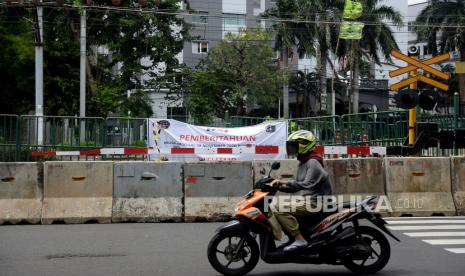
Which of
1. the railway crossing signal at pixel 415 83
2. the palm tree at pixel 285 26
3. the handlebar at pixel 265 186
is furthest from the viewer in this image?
the palm tree at pixel 285 26

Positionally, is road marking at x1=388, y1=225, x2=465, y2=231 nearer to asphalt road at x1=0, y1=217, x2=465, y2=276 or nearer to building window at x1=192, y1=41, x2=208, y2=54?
asphalt road at x1=0, y1=217, x2=465, y2=276

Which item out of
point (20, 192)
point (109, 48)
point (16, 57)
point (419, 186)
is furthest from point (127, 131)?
point (16, 57)

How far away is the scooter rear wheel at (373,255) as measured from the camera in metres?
7.42

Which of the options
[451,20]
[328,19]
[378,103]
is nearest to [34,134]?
[328,19]

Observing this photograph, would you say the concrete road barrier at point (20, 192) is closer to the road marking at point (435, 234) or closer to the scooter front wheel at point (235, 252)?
the scooter front wheel at point (235, 252)

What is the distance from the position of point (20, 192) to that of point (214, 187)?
3.77 metres

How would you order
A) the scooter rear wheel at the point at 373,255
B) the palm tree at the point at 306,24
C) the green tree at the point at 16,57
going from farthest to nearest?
1. the palm tree at the point at 306,24
2. the green tree at the point at 16,57
3. the scooter rear wheel at the point at 373,255

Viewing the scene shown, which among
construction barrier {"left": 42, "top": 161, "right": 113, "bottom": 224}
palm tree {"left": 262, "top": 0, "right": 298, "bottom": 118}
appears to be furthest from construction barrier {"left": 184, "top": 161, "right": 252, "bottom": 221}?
palm tree {"left": 262, "top": 0, "right": 298, "bottom": 118}

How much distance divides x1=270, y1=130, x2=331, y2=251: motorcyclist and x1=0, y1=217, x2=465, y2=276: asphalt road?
2.47ft

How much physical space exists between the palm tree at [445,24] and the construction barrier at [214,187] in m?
36.7

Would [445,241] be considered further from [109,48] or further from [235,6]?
[235,6]

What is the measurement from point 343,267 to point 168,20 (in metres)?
29.8

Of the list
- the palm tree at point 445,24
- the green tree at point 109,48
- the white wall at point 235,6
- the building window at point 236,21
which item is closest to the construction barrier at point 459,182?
the green tree at point 109,48

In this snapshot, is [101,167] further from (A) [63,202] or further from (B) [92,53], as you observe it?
(B) [92,53]
